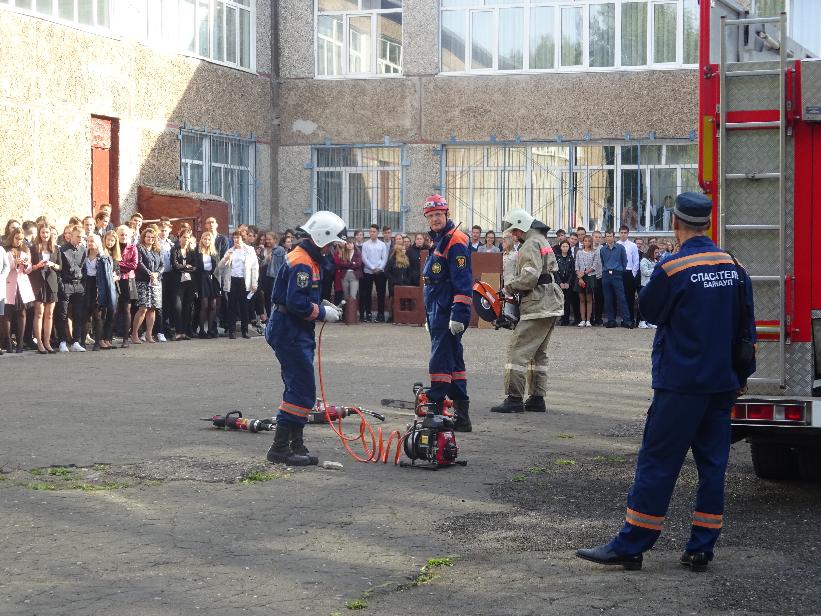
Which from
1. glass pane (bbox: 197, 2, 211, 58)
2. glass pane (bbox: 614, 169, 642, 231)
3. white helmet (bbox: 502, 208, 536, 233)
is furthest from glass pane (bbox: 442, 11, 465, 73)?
white helmet (bbox: 502, 208, 536, 233)

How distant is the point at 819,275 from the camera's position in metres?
8.30

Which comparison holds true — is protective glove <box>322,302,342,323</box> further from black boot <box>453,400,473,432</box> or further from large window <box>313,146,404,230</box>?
large window <box>313,146,404,230</box>

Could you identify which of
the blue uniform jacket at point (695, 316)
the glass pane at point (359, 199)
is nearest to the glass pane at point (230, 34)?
the glass pane at point (359, 199)

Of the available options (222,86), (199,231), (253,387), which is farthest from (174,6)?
(253,387)

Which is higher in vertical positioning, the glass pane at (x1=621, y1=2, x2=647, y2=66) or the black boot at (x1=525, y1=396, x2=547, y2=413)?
the glass pane at (x1=621, y1=2, x2=647, y2=66)

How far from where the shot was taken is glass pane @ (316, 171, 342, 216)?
32750mm

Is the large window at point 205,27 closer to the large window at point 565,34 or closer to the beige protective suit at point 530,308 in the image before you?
the large window at point 565,34

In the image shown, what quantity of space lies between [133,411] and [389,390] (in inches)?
128

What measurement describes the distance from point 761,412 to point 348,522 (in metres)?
2.66

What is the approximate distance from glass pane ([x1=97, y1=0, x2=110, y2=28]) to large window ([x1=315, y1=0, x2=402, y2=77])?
7626mm

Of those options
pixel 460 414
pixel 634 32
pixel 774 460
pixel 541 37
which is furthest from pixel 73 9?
pixel 774 460

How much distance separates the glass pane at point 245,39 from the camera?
3135cm

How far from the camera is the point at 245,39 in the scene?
31.6 meters

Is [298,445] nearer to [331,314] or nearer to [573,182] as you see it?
[331,314]
